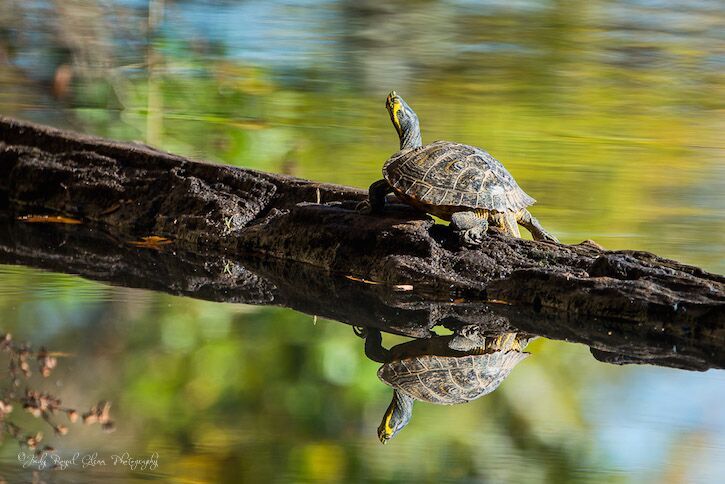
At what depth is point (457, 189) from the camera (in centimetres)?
315

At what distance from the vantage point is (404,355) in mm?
2463

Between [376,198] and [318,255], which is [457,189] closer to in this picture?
[376,198]

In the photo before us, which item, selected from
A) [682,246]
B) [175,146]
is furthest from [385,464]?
[175,146]

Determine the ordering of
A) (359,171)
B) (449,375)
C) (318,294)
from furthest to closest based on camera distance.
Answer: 1. (359,171)
2. (318,294)
3. (449,375)

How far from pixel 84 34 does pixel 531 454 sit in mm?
7193

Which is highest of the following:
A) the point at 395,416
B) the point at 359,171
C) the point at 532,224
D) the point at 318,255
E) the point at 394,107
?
the point at 394,107

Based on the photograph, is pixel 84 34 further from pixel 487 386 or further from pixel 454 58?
pixel 487 386

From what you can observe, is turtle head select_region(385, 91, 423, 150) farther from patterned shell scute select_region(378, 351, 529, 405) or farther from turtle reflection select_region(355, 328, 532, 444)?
patterned shell scute select_region(378, 351, 529, 405)

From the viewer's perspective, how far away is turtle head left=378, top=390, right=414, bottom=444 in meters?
1.87

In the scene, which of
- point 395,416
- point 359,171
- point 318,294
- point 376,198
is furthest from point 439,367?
point 359,171

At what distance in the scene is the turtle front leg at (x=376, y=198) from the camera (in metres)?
3.27

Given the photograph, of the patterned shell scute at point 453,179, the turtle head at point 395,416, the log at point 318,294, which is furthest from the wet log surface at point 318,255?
the turtle head at point 395,416

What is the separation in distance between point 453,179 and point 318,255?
1.79ft

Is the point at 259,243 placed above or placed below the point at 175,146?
above
